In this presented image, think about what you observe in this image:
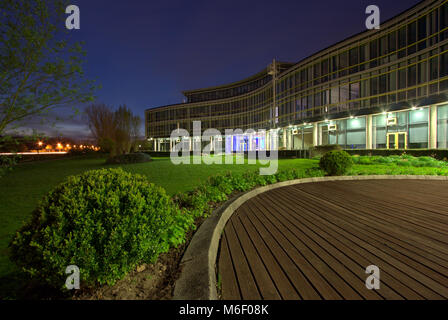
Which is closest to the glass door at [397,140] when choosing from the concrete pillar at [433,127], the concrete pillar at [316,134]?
the concrete pillar at [433,127]

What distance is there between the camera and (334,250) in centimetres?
333

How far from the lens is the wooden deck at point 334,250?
2416 millimetres

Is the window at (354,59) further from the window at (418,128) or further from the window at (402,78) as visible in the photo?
the window at (418,128)

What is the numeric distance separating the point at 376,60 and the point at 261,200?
3022cm

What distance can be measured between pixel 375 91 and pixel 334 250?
30.8 meters

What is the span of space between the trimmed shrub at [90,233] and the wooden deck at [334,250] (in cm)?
114

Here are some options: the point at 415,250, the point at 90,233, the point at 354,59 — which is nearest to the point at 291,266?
the point at 415,250

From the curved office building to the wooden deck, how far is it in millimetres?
21309

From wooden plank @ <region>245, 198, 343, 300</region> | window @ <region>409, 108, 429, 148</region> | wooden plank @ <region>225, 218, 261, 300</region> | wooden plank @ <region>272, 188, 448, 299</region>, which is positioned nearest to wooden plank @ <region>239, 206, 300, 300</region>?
wooden plank @ <region>245, 198, 343, 300</region>

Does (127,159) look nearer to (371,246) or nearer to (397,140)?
(371,246)

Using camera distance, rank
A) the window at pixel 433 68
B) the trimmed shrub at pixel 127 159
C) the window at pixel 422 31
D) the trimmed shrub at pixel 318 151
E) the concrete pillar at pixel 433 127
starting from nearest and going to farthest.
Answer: the concrete pillar at pixel 433 127, the window at pixel 433 68, the window at pixel 422 31, the trimmed shrub at pixel 127 159, the trimmed shrub at pixel 318 151

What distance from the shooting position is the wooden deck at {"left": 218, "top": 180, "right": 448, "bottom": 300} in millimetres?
2416
